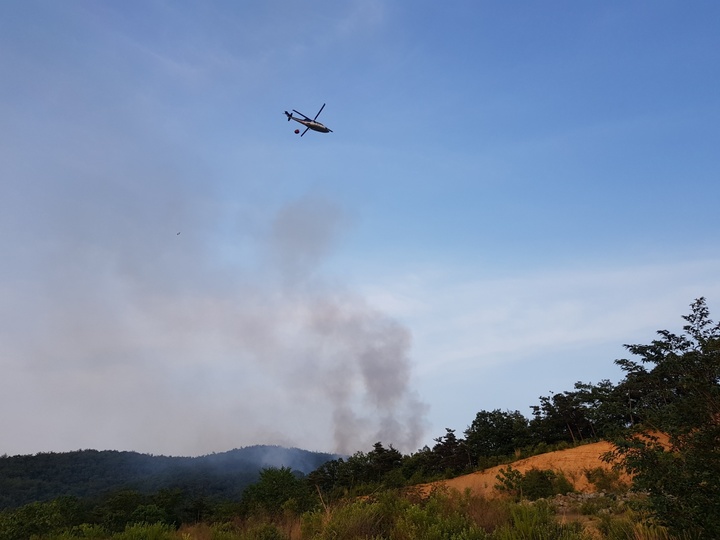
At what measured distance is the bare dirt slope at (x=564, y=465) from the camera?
109ft

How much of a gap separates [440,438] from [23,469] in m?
171

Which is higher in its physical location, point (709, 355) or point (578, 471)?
point (709, 355)

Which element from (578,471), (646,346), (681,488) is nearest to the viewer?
(681,488)

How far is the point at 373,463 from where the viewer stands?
169ft

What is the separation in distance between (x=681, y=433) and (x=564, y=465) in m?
32.2

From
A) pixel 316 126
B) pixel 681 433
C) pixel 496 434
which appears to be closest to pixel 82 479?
pixel 496 434

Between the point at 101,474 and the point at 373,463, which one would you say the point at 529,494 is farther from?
the point at 101,474

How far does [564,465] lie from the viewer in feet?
115

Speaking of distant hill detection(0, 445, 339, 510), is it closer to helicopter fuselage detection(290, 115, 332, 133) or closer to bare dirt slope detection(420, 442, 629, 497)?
bare dirt slope detection(420, 442, 629, 497)

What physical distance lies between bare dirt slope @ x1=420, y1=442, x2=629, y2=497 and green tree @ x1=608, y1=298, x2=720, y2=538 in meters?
26.8

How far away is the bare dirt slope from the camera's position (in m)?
33.2

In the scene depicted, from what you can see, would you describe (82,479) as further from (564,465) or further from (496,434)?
(564,465)

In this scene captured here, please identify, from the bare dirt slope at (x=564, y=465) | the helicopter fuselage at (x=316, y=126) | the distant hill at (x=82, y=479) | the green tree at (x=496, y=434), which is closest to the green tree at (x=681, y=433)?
the bare dirt slope at (x=564, y=465)

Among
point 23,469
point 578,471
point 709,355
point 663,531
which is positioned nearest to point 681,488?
point 663,531
